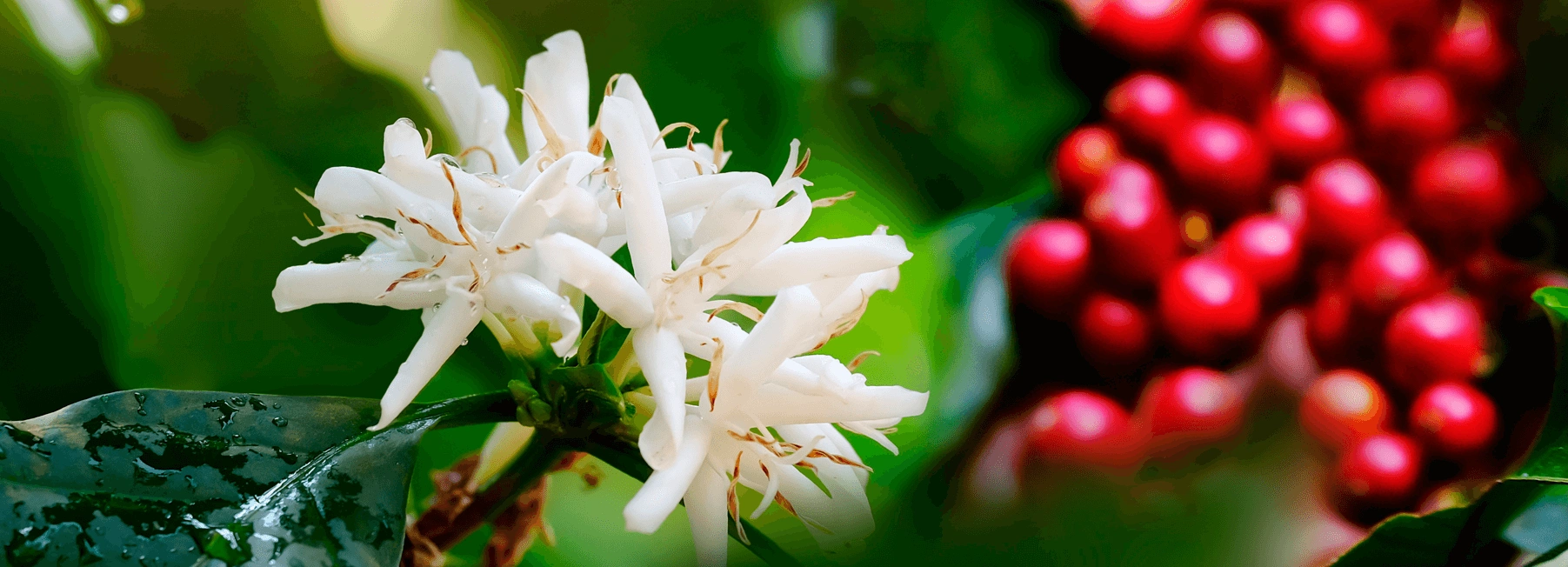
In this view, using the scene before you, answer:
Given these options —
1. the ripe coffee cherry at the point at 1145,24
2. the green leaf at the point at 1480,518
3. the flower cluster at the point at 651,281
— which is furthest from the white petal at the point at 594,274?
the ripe coffee cherry at the point at 1145,24

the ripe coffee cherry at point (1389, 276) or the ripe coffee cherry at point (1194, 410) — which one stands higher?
the ripe coffee cherry at point (1389, 276)

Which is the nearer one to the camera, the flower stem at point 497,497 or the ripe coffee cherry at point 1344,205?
the flower stem at point 497,497

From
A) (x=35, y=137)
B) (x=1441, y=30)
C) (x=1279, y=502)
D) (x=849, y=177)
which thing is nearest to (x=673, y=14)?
(x=849, y=177)

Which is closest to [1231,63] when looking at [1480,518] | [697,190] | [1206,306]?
[1206,306]

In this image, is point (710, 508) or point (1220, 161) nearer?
point (710, 508)

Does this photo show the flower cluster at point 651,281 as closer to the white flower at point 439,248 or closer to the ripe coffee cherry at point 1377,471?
the white flower at point 439,248

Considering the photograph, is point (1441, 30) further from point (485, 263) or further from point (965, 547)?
point (485, 263)

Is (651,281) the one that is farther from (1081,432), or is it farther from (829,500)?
(1081,432)
